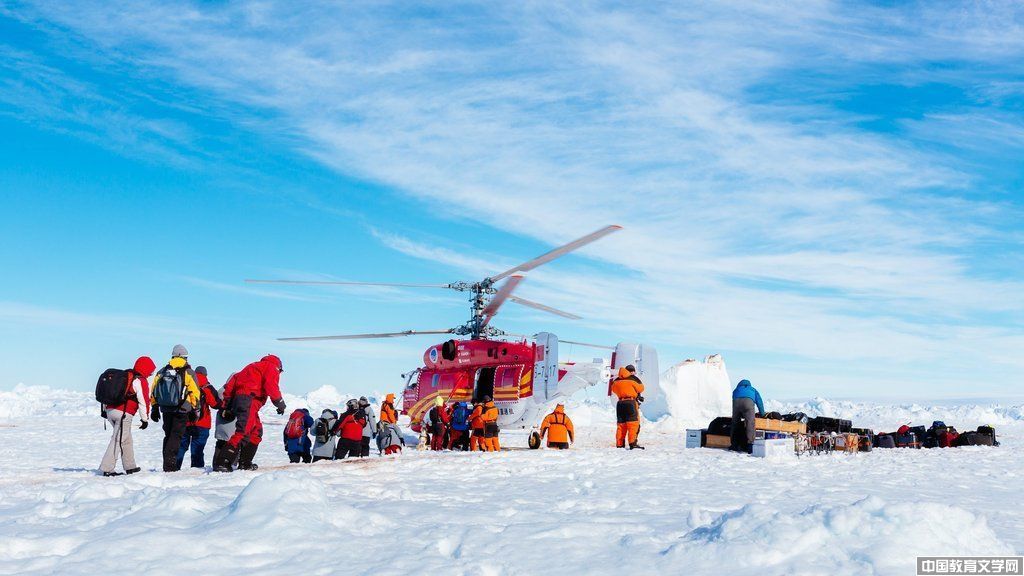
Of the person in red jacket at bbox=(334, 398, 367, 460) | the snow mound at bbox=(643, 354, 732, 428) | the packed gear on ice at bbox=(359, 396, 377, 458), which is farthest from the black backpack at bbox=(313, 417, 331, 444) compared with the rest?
the snow mound at bbox=(643, 354, 732, 428)

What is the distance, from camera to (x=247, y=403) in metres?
9.34

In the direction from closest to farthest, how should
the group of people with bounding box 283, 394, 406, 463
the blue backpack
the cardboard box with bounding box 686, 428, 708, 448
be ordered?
the group of people with bounding box 283, 394, 406, 463, the cardboard box with bounding box 686, 428, 708, 448, the blue backpack

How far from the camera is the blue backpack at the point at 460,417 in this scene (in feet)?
53.0

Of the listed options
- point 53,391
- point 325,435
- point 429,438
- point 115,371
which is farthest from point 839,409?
point 53,391

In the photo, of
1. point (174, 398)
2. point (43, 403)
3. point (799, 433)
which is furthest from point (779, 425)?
point (43, 403)

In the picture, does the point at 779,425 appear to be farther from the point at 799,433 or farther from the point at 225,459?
the point at 225,459

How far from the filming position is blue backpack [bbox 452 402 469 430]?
16156mm

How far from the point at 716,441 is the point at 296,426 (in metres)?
8.51

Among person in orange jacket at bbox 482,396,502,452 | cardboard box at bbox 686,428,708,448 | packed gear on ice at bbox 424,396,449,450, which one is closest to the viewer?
person in orange jacket at bbox 482,396,502,452

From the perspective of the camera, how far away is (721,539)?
14.4 ft

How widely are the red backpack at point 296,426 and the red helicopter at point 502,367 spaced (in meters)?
5.57

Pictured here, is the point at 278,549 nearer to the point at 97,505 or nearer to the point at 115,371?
the point at 97,505

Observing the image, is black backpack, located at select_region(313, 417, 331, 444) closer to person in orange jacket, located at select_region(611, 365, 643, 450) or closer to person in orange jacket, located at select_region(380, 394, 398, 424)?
person in orange jacket, located at select_region(380, 394, 398, 424)

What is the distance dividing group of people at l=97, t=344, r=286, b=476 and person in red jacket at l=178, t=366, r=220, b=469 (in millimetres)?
426
